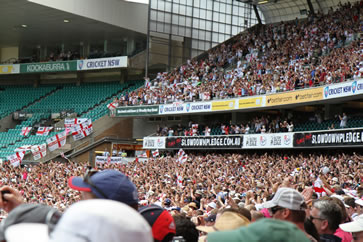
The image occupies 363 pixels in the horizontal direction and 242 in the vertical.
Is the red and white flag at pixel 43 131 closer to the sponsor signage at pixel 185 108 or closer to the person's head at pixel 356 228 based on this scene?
the sponsor signage at pixel 185 108

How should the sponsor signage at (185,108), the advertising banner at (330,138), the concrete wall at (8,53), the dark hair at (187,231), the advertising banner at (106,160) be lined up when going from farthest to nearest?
the concrete wall at (8,53)
the sponsor signage at (185,108)
the advertising banner at (106,160)
the advertising banner at (330,138)
the dark hair at (187,231)

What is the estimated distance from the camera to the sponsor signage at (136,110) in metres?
36.7

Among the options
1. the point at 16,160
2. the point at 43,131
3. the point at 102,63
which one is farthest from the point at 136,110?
the point at 16,160

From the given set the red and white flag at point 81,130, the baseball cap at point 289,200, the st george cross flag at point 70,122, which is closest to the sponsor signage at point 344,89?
the red and white flag at point 81,130

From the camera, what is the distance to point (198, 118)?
38.2 m

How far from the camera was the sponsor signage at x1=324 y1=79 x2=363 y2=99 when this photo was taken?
918 inches

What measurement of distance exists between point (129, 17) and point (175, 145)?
12618 mm

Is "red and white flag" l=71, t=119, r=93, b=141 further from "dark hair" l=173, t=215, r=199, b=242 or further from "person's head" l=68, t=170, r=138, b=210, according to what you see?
"person's head" l=68, t=170, r=138, b=210

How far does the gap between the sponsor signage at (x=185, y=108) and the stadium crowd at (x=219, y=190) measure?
15.9 feet

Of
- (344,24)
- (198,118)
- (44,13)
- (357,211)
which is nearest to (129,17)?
(44,13)

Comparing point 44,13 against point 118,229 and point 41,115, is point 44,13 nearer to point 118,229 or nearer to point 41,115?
point 41,115

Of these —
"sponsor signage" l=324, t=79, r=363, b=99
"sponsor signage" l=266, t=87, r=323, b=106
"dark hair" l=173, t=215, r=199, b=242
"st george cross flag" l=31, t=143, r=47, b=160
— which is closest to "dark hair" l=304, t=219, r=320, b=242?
"dark hair" l=173, t=215, r=199, b=242

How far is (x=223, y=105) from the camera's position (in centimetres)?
3228

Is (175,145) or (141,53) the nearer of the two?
(175,145)
